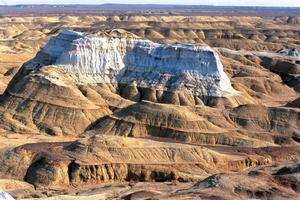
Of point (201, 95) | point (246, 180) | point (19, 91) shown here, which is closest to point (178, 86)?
point (201, 95)

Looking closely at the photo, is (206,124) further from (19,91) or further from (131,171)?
(19,91)

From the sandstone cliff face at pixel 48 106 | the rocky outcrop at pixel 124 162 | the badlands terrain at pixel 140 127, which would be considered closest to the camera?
the badlands terrain at pixel 140 127

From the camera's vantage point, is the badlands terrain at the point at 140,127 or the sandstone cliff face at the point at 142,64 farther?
the sandstone cliff face at the point at 142,64

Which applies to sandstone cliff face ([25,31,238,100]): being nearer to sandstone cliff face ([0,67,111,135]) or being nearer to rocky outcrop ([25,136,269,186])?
sandstone cliff face ([0,67,111,135])

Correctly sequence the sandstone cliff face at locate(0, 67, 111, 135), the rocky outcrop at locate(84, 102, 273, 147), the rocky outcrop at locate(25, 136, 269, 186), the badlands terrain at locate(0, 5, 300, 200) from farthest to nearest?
the sandstone cliff face at locate(0, 67, 111, 135) → the rocky outcrop at locate(84, 102, 273, 147) → the rocky outcrop at locate(25, 136, 269, 186) → the badlands terrain at locate(0, 5, 300, 200)

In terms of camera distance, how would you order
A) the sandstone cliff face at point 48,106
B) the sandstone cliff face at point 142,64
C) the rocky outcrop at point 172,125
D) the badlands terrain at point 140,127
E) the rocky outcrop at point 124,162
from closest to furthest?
1. the badlands terrain at point 140,127
2. the rocky outcrop at point 124,162
3. the rocky outcrop at point 172,125
4. the sandstone cliff face at point 48,106
5. the sandstone cliff face at point 142,64

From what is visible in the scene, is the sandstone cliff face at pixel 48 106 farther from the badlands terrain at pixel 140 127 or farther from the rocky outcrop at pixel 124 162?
the rocky outcrop at pixel 124 162

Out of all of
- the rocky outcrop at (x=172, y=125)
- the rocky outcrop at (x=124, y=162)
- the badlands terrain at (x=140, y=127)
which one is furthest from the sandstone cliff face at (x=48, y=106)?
the rocky outcrop at (x=124, y=162)

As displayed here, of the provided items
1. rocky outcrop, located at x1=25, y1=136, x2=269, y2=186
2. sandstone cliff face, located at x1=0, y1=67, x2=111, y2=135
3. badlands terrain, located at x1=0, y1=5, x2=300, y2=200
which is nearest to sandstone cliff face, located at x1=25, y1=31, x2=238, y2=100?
badlands terrain, located at x1=0, y1=5, x2=300, y2=200

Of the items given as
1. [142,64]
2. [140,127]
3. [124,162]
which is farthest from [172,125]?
[142,64]
